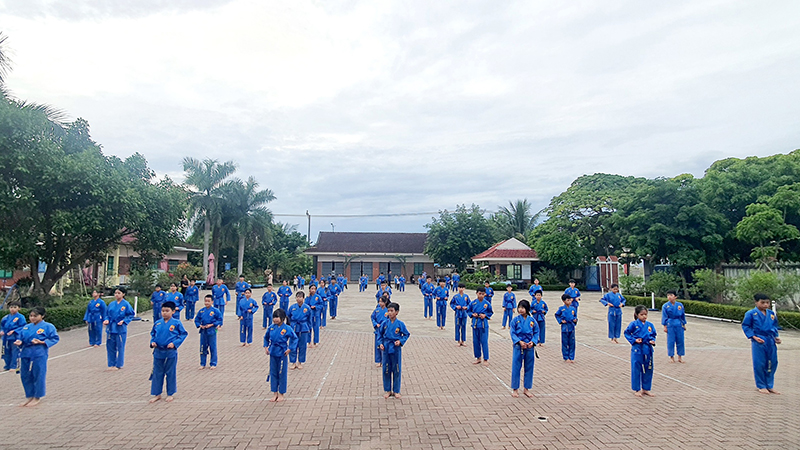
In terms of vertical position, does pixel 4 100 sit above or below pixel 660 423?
above

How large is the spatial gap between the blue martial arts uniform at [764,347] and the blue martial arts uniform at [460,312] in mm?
5615

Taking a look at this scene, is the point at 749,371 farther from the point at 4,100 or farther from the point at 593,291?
the point at 593,291

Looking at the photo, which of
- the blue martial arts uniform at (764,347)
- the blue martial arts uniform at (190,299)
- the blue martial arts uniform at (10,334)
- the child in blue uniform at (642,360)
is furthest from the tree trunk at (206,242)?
the blue martial arts uniform at (764,347)

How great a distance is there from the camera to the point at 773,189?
69.7 ft

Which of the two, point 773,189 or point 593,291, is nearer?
point 773,189

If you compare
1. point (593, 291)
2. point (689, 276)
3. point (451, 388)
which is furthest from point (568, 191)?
point (451, 388)

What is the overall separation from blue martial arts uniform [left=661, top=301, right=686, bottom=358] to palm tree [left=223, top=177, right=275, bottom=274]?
33138 mm

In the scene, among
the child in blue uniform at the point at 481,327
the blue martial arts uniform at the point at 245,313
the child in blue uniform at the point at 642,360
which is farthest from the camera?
the blue martial arts uniform at the point at 245,313

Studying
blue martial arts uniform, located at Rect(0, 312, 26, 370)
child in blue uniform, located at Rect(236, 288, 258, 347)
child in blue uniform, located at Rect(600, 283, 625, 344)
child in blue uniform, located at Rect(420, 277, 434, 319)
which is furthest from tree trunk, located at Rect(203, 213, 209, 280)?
child in blue uniform, located at Rect(600, 283, 625, 344)

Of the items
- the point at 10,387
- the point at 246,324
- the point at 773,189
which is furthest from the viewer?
the point at 773,189

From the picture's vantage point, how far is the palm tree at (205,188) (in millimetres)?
36000

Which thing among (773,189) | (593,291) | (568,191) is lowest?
(593,291)

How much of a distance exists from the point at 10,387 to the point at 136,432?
12.3ft

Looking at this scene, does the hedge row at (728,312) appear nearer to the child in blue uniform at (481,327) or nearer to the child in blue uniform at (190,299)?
the child in blue uniform at (481,327)
